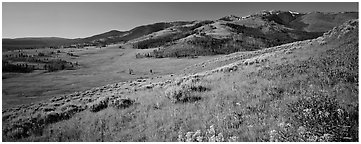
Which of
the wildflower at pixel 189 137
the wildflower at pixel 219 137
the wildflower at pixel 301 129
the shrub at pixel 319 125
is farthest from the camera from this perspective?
the wildflower at pixel 189 137

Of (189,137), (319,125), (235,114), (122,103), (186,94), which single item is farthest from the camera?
(122,103)

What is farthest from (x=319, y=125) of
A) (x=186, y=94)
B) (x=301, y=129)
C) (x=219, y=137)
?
(x=186, y=94)

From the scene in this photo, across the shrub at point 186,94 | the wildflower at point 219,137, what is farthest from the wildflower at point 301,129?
the shrub at point 186,94

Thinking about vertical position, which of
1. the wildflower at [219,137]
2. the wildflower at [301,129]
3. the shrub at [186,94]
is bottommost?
the wildflower at [219,137]

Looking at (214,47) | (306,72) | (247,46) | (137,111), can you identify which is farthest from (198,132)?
(247,46)

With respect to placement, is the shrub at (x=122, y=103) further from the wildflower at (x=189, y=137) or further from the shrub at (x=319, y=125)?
the shrub at (x=319, y=125)

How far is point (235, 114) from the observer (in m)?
8.95

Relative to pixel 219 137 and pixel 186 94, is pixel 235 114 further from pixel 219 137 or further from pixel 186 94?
pixel 186 94

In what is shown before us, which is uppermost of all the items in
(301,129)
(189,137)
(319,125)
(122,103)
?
(319,125)

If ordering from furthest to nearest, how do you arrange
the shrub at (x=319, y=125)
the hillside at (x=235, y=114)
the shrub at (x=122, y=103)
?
the shrub at (x=122, y=103) < the hillside at (x=235, y=114) < the shrub at (x=319, y=125)

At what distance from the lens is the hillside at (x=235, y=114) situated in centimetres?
722

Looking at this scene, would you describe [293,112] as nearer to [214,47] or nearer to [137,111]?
[137,111]

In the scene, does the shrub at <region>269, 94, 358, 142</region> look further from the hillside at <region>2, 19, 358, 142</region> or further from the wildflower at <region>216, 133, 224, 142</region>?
the wildflower at <region>216, 133, 224, 142</region>

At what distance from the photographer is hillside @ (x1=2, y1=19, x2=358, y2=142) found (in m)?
7.22
